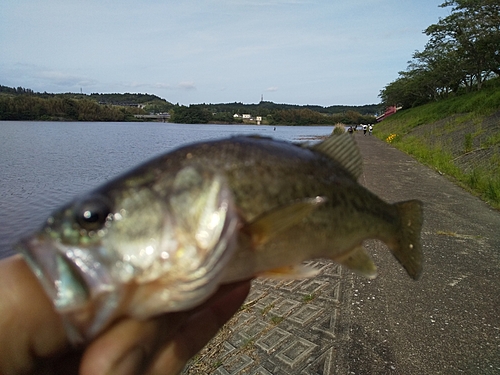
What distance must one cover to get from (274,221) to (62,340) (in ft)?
3.96

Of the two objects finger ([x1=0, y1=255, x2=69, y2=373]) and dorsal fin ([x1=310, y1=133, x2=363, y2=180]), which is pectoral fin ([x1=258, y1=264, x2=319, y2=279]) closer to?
dorsal fin ([x1=310, y1=133, x2=363, y2=180])

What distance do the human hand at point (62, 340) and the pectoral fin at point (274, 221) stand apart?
45cm

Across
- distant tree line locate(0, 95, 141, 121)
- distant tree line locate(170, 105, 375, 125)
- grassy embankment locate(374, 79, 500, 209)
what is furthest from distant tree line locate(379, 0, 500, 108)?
distant tree line locate(0, 95, 141, 121)

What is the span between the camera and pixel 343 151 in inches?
88.4

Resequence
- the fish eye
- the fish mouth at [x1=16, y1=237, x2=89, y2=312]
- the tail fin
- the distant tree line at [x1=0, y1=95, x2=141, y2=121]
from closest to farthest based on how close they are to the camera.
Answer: the fish mouth at [x1=16, y1=237, x2=89, y2=312] → the fish eye → the tail fin → the distant tree line at [x1=0, y1=95, x2=141, y2=121]

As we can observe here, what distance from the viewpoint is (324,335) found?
4.41 metres

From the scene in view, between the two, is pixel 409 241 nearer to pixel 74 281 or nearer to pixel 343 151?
pixel 343 151

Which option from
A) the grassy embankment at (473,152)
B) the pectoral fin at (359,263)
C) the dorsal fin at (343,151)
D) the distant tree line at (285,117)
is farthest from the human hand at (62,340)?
the distant tree line at (285,117)

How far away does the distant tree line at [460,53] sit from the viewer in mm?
35344

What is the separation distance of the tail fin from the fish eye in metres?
1.91

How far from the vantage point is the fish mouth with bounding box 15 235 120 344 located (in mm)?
1351

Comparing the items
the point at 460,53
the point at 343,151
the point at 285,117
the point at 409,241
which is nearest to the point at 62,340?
the point at 343,151

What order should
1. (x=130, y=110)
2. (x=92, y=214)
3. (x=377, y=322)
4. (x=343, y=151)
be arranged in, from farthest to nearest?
(x=130, y=110)
(x=377, y=322)
(x=343, y=151)
(x=92, y=214)

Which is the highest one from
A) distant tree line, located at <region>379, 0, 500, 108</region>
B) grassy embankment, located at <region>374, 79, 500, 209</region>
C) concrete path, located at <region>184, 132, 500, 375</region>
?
distant tree line, located at <region>379, 0, 500, 108</region>
